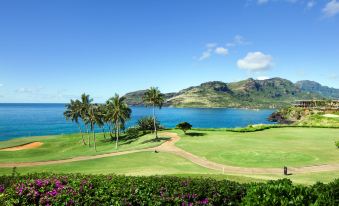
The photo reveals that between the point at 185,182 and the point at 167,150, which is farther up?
the point at 185,182

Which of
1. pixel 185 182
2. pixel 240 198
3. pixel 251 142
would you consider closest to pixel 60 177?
pixel 185 182

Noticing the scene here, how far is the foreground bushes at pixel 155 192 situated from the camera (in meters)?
13.6

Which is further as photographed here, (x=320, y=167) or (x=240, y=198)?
(x=320, y=167)

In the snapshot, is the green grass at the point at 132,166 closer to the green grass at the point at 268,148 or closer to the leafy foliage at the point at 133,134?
the green grass at the point at 268,148

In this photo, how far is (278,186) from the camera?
1386 cm

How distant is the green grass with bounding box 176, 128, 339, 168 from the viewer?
4369cm

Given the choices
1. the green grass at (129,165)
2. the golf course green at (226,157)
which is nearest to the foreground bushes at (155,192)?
the golf course green at (226,157)

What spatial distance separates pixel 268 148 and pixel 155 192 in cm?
4271

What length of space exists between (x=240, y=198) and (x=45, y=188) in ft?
36.6

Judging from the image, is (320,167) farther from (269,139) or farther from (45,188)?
(45,188)

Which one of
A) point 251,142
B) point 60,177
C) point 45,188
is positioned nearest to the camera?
point 45,188

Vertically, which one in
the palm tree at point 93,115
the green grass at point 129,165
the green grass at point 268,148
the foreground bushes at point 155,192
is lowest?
the green grass at point 129,165

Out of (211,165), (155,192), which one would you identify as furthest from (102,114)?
(155,192)

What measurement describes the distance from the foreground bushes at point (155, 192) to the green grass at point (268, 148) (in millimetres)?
27436
